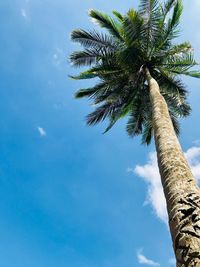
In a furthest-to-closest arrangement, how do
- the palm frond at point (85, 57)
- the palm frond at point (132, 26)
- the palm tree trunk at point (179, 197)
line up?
1. the palm frond at point (85, 57)
2. the palm frond at point (132, 26)
3. the palm tree trunk at point (179, 197)

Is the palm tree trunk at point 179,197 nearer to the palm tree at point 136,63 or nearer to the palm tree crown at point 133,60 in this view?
the palm tree at point 136,63

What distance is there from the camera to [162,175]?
528cm

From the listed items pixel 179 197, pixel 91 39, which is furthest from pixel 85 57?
pixel 179 197

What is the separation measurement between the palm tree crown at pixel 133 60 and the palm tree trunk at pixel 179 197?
5.57 metres

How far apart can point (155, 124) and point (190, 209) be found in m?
3.26

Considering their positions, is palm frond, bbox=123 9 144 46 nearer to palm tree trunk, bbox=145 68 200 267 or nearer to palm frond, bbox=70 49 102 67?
palm frond, bbox=70 49 102 67

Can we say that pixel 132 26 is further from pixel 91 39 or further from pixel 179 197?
pixel 179 197

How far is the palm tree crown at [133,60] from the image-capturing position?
11547 mm

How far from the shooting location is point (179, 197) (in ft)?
14.4

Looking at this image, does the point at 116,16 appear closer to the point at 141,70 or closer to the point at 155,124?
the point at 141,70

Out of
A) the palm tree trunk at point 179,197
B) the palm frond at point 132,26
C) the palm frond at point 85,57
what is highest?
the palm frond at point 85,57

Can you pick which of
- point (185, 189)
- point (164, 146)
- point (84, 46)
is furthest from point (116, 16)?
point (185, 189)

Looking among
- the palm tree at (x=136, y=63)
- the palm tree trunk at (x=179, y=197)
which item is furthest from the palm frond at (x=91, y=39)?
the palm tree trunk at (x=179, y=197)

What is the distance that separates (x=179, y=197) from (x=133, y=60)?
8.05 m
